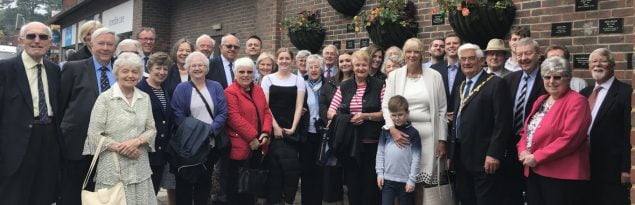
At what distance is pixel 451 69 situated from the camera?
211 inches

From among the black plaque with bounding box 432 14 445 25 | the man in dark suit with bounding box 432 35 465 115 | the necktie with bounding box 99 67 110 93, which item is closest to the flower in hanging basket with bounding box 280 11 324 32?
the black plaque with bounding box 432 14 445 25

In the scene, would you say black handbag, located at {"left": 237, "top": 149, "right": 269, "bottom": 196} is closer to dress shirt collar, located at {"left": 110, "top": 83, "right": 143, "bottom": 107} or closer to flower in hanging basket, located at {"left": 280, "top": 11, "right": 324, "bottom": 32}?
dress shirt collar, located at {"left": 110, "top": 83, "right": 143, "bottom": 107}

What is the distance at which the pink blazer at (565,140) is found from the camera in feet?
11.6

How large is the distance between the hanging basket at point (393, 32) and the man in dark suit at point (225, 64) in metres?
2.03

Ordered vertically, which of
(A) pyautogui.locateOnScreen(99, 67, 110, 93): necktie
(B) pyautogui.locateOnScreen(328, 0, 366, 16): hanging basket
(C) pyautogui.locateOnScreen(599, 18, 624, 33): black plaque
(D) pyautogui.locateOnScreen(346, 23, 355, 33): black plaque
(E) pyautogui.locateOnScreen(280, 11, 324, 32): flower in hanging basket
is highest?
(B) pyautogui.locateOnScreen(328, 0, 366, 16): hanging basket

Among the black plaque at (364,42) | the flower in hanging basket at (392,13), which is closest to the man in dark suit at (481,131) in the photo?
the flower in hanging basket at (392,13)

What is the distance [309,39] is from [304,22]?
28 cm

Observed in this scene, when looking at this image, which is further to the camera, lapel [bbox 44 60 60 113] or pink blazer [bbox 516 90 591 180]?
lapel [bbox 44 60 60 113]

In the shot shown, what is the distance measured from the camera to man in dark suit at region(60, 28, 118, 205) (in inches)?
161

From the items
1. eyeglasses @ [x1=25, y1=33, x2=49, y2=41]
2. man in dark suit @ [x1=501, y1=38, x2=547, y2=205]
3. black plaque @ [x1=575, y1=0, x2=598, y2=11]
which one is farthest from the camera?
black plaque @ [x1=575, y1=0, x2=598, y2=11]

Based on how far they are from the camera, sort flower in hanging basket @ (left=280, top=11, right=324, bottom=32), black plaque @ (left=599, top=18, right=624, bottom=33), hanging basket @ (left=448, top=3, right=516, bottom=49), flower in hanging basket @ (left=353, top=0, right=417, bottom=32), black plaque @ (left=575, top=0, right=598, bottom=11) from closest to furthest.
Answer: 1. black plaque @ (left=599, top=18, right=624, bottom=33)
2. black plaque @ (left=575, top=0, right=598, bottom=11)
3. hanging basket @ (left=448, top=3, right=516, bottom=49)
4. flower in hanging basket @ (left=353, top=0, right=417, bottom=32)
5. flower in hanging basket @ (left=280, top=11, right=324, bottom=32)

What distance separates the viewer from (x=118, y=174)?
4016mm

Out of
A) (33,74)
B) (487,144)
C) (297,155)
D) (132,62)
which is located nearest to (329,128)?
(297,155)

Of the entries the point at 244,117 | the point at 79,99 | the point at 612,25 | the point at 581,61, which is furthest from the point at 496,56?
the point at 79,99
